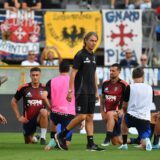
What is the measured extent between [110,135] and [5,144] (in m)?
2.15

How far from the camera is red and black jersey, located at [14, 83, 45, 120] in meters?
18.1

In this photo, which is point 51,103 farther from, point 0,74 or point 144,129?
point 0,74

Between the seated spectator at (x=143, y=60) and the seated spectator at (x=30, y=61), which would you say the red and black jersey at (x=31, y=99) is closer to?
the seated spectator at (x=30, y=61)

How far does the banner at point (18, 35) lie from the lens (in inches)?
956

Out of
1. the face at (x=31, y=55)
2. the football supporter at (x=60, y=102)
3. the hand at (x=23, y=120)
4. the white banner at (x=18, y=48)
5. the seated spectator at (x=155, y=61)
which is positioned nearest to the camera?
the football supporter at (x=60, y=102)

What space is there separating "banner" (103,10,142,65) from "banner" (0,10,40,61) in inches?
78.9

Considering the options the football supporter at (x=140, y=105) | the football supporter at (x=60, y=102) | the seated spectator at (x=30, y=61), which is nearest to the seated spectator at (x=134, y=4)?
the seated spectator at (x=30, y=61)

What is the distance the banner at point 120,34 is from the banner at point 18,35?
200 centimetres

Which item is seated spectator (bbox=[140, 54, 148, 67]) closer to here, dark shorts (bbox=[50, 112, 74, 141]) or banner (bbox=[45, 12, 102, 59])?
banner (bbox=[45, 12, 102, 59])

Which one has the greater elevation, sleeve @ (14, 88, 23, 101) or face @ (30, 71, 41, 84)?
face @ (30, 71, 41, 84)

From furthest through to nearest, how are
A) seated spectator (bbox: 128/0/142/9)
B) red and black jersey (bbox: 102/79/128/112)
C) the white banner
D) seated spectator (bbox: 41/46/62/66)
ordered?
seated spectator (bbox: 128/0/142/9) → the white banner → seated spectator (bbox: 41/46/62/66) → red and black jersey (bbox: 102/79/128/112)

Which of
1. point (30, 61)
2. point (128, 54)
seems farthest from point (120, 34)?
point (30, 61)

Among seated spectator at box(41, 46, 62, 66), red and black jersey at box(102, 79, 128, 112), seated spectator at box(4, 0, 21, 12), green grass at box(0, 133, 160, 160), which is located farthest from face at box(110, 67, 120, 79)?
seated spectator at box(4, 0, 21, 12)

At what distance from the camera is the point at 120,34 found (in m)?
24.6
